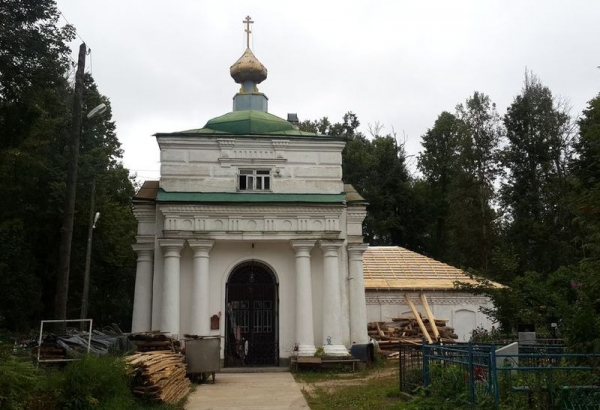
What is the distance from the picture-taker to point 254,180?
22500 millimetres

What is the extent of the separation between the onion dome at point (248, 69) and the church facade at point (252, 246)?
4.07 metres

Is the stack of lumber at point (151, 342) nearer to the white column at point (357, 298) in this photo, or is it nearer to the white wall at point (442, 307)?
the white column at point (357, 298)

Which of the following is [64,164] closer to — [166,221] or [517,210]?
[166,221]

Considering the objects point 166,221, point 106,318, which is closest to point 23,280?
point 106,318

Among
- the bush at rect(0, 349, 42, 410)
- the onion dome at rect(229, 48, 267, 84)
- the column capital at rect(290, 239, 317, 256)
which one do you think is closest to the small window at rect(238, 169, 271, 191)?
the column capital at rect(290, 239, 317, 256)

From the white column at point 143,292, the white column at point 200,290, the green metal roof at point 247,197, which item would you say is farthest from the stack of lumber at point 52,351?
the green metal roof at point 247,197

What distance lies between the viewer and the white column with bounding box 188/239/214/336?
20656 mm

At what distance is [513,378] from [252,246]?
1259 cm

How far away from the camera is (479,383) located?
10242mm

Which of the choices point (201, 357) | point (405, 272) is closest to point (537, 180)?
point (405, 272)

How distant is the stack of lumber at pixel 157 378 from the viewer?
1248 cm

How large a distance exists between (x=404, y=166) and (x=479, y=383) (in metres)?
39.3

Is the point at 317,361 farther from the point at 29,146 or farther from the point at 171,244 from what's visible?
the point at 29,146

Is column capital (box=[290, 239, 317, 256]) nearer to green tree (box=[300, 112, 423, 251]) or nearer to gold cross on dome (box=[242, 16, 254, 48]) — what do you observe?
gold cross on dome (box=[242, 16, 254, 48])
